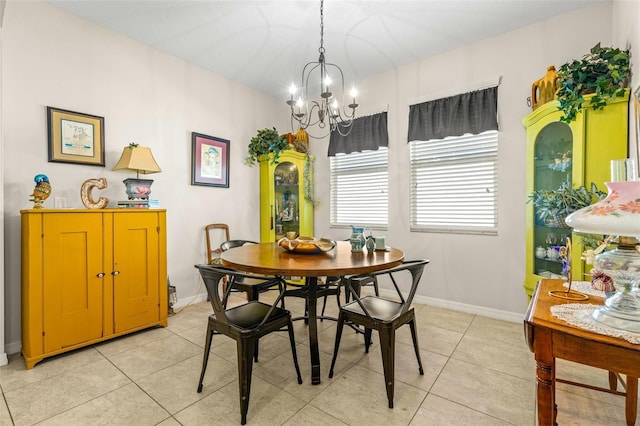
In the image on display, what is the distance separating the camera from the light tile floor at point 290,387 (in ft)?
5.38

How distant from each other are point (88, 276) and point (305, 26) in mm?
2998

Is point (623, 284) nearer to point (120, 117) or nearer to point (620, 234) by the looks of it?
point (620, 234)

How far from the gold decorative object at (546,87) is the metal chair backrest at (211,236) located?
369 cm

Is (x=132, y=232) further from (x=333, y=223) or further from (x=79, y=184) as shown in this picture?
(x=333, y=223)

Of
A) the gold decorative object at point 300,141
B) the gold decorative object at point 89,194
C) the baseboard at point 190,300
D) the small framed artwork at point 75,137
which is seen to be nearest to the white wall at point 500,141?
the gold decorative object at point 300,141

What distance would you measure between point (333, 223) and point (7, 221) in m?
3.45

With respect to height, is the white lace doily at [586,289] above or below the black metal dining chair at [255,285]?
above

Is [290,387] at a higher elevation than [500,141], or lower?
lower

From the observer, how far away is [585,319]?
1081 mm

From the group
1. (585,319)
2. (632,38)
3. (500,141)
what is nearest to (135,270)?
(585,319)

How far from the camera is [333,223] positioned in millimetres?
4445

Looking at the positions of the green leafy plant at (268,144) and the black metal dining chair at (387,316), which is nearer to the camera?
the black metal dining chair at (387,316)

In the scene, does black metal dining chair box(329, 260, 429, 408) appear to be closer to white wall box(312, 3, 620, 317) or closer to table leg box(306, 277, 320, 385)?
table leg box(306, 277, 320, 385)

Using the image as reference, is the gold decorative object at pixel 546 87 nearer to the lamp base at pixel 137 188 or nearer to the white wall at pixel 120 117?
the white wall at pixel 120 117
